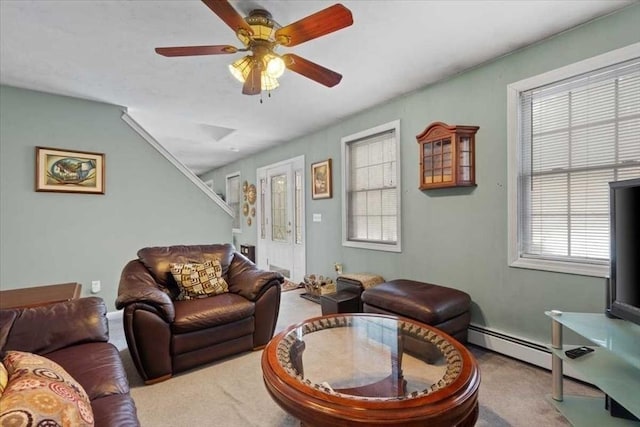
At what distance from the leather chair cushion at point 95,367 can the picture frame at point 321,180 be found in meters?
3.26

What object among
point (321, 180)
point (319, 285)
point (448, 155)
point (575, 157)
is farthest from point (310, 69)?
point (319, 285)

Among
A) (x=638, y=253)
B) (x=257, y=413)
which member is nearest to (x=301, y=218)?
(x=257, y=413)

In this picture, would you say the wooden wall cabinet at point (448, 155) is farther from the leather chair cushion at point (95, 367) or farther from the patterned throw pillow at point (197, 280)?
the leather chair cushion at point (95, 367)

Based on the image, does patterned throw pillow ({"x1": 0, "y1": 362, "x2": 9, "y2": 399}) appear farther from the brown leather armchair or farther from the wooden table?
the wooden table

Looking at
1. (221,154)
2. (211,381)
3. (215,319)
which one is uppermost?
(221,154)

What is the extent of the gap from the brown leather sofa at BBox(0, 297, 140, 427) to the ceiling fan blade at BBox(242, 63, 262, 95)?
1753mm

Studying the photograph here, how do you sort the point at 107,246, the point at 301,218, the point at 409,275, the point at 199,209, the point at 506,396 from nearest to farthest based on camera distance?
the point at 506,396
the point at 409,275
the point at 107,246
the point at 199,209
the point at 301,218

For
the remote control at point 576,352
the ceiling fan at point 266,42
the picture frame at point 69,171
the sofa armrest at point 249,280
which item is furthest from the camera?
the picture frame at point 69,171

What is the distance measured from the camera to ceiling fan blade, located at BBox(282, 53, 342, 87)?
195 cm

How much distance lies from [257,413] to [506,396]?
1.60m

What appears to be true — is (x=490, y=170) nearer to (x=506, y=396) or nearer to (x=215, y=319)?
(x=506, y=396)

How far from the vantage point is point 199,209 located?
4.34 metres

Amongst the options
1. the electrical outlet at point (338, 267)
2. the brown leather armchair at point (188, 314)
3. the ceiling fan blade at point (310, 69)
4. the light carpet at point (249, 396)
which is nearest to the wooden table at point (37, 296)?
the brown leather armchair at point (188, 314)

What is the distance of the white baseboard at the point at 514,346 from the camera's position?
2.30 meters
